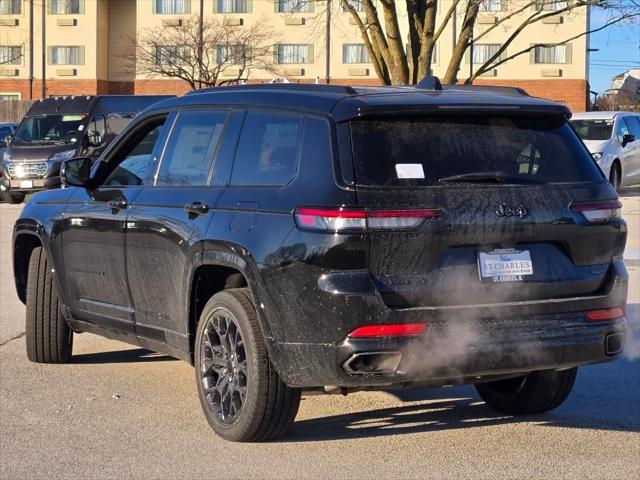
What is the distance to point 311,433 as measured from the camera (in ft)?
21.2

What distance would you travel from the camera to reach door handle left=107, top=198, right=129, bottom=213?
7.15 m

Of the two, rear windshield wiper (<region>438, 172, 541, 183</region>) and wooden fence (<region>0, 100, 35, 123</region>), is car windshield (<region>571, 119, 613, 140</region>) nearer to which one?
rear windshield wiper (<region>438, 172, 541, 183</region>)

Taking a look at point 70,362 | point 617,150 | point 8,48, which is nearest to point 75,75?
point 8,48

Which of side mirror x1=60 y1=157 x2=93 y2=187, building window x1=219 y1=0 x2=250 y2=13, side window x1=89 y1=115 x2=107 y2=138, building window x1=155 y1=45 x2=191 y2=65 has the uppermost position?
building window x1=219 y1=0 x2=250 y2=13

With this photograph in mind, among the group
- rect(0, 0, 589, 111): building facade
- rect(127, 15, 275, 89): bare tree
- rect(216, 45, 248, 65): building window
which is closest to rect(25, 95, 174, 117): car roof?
rect(127, 15, 275, 89): bare tree

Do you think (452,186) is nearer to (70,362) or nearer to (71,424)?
(71,424)

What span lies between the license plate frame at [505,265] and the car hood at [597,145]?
18.5 m

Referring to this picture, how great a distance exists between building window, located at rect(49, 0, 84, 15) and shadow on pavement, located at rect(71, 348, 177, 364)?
56722mm

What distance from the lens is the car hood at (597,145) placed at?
23.7m

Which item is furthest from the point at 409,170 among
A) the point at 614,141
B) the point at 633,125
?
the point at 633,125

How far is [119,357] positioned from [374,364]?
3611 millimetres

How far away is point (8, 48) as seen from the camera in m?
63.5

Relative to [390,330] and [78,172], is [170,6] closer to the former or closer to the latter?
[78,172]

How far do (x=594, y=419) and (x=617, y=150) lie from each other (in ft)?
59.8
